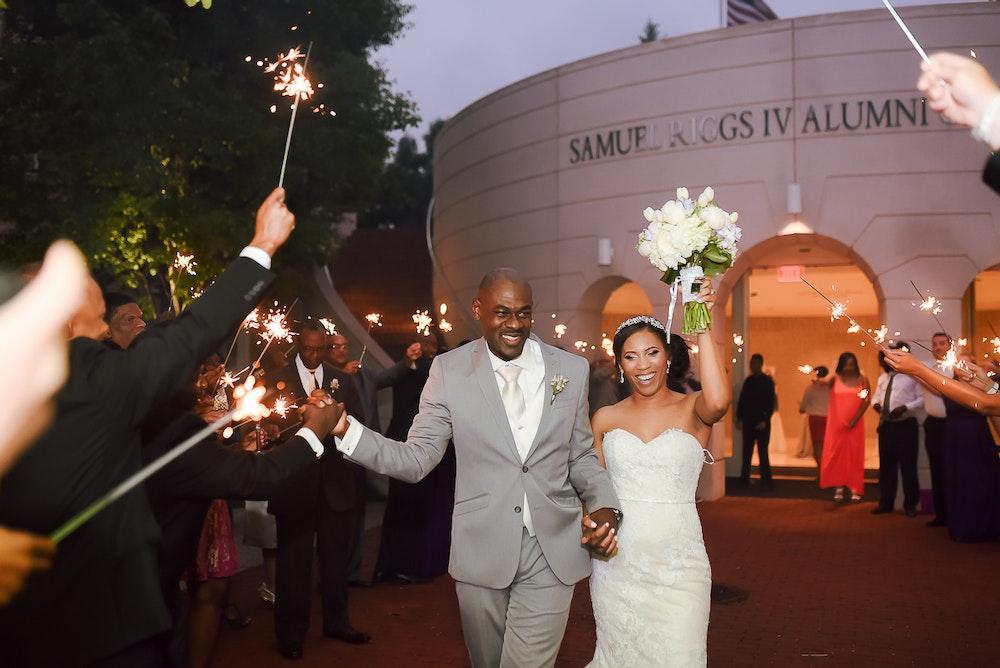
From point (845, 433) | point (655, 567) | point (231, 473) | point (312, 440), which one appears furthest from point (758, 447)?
point (231, 473)

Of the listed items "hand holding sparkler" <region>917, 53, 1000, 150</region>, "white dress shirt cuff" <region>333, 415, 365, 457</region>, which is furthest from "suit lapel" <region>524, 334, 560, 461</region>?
"hand holding sparkler" <region>917, 53, 1000, 150</region>

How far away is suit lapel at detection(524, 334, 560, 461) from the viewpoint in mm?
4199

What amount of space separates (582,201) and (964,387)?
35.7 ft

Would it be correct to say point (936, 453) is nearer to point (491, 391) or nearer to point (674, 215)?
point (674, 215)

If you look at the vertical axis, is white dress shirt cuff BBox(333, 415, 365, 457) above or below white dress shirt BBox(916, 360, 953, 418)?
below

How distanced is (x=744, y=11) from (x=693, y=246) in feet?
42.6

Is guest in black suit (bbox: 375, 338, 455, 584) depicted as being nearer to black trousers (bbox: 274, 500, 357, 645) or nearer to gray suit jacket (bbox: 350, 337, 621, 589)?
black trousers (bbox: 274, 500, 357, 645)

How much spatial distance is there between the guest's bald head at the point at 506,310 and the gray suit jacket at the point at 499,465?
0.14 metres

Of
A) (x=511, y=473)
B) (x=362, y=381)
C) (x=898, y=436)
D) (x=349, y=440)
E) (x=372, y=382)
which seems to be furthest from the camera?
(x=898, y=436)

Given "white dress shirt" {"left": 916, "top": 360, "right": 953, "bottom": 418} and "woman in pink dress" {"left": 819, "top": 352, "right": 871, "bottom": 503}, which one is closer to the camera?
"white dress shirt" {"left": 916, "top": 360, "right": 953, "bottom": 418}

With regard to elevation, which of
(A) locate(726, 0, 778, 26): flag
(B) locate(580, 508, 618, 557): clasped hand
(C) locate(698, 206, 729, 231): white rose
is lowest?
(B) locate(580, 508, 618, 557): clasped hand

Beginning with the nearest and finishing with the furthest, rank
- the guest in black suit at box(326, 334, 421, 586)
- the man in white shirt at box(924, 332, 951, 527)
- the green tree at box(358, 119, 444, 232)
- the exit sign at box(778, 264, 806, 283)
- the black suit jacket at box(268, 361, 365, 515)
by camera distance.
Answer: the black suit jacket at box(268, 361, 365, 515)
the guest in black suit at box(326, 334, 421, 586)
the man in white shirt at box(924, 332, 951, 527)
the exit sign at box(778, 264, 806, 283)
the green tree at box(358, 119, 444, 232)

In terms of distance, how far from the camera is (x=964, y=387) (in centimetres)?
441

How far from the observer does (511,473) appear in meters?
4.18
